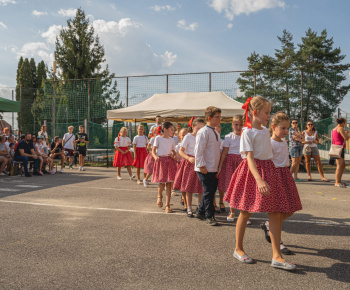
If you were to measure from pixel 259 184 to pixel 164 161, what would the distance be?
11.2 feet

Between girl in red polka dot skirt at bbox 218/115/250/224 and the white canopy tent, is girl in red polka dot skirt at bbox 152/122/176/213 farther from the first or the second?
the white canopy tent

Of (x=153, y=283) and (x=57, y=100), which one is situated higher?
(x=57, y=100)

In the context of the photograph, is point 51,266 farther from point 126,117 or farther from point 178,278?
point 126,117

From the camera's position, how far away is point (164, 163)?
6629 mm

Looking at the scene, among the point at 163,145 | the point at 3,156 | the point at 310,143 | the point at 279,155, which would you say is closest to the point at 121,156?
the point at 3,156

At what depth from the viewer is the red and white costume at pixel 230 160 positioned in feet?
19.7

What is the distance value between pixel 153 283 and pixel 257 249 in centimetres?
156

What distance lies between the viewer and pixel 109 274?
3.33 meters

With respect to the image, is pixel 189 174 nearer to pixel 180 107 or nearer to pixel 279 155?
pixel 279 155

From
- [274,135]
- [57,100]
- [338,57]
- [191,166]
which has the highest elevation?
[338,57]

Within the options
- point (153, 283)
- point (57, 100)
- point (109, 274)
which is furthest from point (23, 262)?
point (57, 100)

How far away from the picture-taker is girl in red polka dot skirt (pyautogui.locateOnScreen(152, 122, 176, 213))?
6.48 meters

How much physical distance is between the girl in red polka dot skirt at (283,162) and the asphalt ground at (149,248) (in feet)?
1.94

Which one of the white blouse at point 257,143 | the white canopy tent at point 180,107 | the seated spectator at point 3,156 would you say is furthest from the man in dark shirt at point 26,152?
the white blouse at point 257,143
